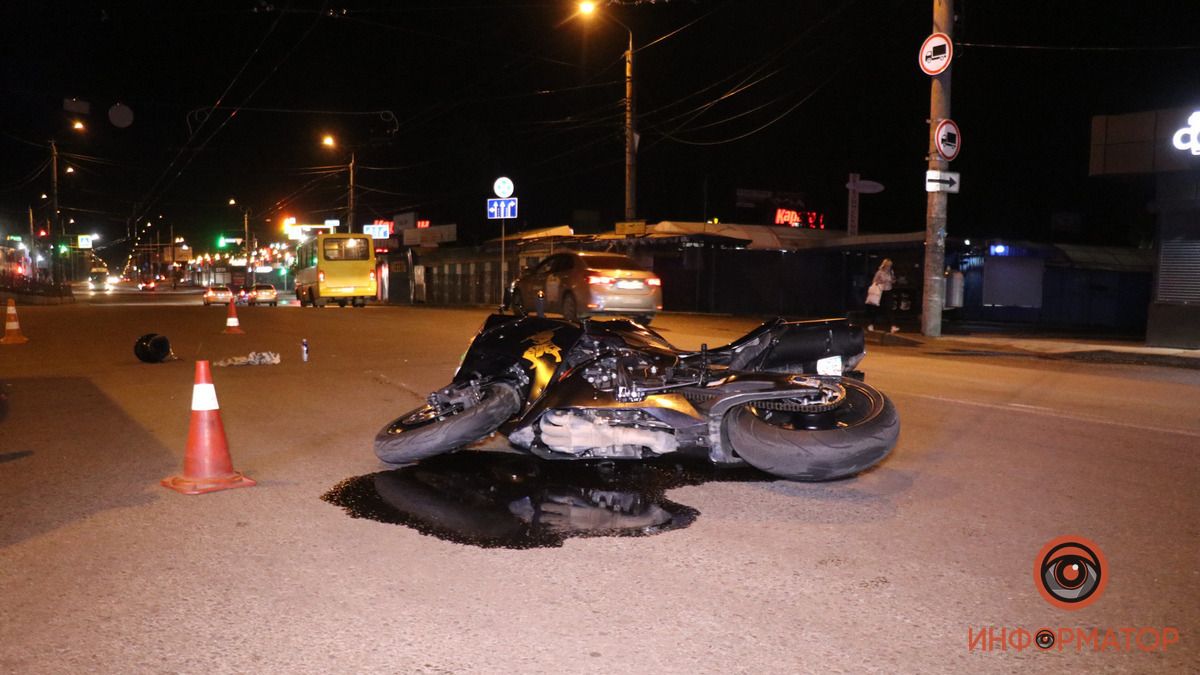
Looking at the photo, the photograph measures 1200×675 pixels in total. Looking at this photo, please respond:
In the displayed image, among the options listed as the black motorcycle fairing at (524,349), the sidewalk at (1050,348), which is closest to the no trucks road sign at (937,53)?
the sidewalk at (1050,348)

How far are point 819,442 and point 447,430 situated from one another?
8.27 feet

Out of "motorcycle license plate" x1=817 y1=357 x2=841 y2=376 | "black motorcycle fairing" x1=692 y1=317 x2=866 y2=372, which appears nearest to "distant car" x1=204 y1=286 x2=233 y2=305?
"black motorcycle fairing" x1=692 y1=317 x2=866 y2=372

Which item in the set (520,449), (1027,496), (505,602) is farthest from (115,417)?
(1027,496)

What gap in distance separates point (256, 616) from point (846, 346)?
4.64 meters

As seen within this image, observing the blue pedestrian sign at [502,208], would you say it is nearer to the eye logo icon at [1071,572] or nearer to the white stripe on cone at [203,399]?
the white stripe on cone at [203,399]

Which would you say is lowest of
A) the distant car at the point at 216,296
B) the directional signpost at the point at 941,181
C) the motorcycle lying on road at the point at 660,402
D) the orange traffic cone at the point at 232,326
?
the distant car at the point at 216,296

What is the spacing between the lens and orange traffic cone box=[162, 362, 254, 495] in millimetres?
5848

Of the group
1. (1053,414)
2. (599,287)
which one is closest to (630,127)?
A: (599,287)

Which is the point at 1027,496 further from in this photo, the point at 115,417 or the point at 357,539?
the point at 115,417

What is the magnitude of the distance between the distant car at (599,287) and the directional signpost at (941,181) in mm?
5935

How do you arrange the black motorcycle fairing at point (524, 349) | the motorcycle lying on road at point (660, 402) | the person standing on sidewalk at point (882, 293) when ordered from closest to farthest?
the motorcycle lying on road at point (660, 402) < the black motorcycle fairing at point (524, 349) < the person standing on sidewalk at point (882, 293)

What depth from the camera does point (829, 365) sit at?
22.0ft

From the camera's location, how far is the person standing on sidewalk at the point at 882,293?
18.2m

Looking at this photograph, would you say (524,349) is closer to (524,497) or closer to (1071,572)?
(524,497)
